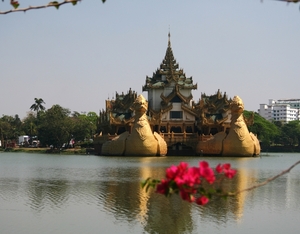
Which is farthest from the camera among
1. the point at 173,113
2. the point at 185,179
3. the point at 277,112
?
the point at 277,112

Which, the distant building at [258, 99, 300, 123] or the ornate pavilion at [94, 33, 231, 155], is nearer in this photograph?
the ornate pavilion at [94, 33, 231, 155]

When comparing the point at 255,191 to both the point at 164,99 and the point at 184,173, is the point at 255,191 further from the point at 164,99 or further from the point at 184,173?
the point at 164,99

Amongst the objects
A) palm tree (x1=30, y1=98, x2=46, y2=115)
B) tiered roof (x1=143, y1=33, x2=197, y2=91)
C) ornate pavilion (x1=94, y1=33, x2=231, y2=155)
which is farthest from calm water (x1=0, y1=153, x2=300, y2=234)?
palm tree (x1=30, y1=98, x2=46, y2=115)

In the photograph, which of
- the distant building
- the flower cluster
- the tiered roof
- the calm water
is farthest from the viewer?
the distant building

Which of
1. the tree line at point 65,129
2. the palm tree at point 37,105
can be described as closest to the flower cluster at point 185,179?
the tree line at point 65,129

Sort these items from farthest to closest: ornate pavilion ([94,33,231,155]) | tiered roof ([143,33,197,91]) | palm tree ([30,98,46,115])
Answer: palm tree ([30,98,46,115]) → tiered roof ([143,33,197,91]) → ornate pavilion ([94,33,231,155])

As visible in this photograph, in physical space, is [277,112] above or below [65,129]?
above

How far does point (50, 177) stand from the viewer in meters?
26.7

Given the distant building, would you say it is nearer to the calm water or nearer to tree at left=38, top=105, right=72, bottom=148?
tree at left=38, top=105, right=72, bottom=148

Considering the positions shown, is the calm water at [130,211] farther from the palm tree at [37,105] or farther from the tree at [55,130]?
the palm tree at [37,105]

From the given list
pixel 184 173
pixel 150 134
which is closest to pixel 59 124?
pixel 150 134

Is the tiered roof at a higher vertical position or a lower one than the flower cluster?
higher

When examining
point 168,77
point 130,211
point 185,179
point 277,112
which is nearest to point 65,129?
point 168,77

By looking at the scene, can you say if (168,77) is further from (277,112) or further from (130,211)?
(277,112)
